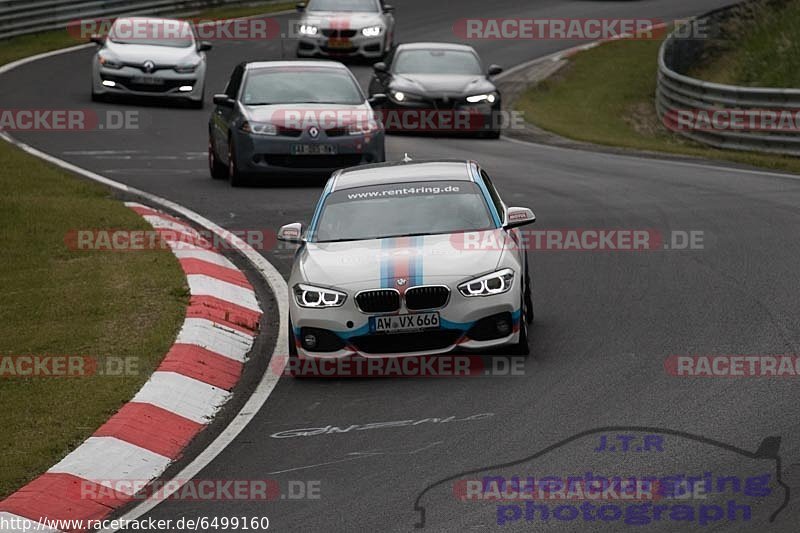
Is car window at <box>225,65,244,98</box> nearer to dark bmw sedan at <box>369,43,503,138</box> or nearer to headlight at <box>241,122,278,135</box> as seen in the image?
headlight at <box>241,122,278,135</box>

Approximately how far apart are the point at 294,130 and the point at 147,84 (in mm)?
9083

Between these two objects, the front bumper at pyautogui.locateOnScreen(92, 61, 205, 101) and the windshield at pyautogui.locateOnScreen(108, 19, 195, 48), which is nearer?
the front bumper at pyautogui.locateOnScreen(92, 61, 205, 101)

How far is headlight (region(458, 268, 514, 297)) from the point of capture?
1047 cm

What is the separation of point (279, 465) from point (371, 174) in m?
4.27

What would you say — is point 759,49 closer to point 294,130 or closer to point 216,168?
point 216,168

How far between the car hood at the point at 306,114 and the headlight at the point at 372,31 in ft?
54.4

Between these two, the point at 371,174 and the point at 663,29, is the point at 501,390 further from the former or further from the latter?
the point at 663,29

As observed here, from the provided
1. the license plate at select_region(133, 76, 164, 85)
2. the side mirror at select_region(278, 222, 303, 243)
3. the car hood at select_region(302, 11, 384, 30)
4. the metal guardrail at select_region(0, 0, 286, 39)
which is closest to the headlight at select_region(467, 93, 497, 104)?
the license plate at select_region(133, 76, 164, 85)

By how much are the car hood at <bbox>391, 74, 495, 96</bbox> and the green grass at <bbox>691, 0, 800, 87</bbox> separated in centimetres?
636

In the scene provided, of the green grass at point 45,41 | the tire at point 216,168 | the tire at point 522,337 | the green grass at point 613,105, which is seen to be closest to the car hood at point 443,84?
the green grass at point 613,105

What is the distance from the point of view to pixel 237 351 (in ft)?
37.2

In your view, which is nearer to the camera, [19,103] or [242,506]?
[242,506]

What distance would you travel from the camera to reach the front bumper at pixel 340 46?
36.2 m

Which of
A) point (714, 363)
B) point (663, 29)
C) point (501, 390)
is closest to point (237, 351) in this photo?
point (501, 390)
